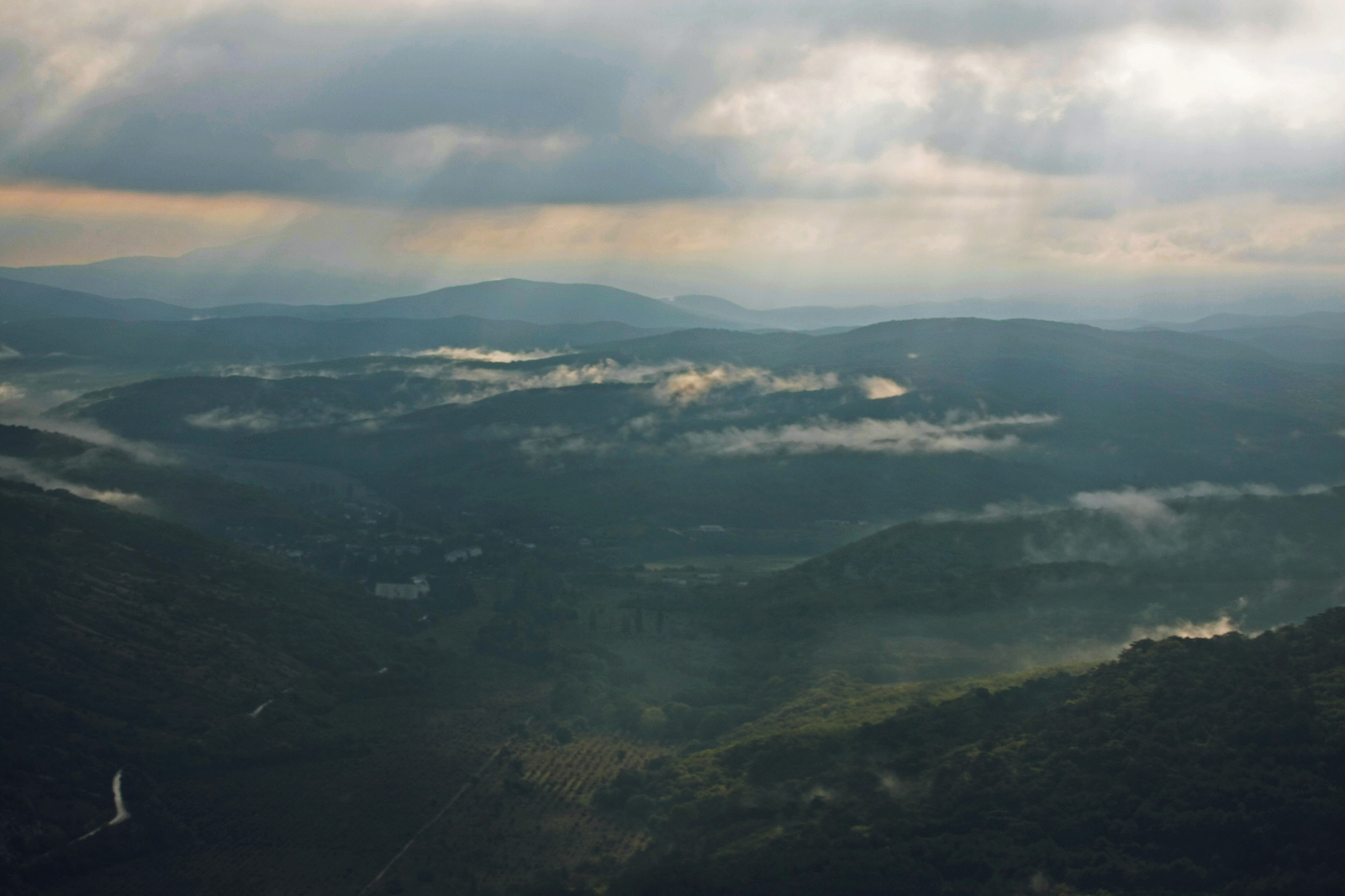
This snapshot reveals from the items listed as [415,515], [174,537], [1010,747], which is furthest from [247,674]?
[415,515]

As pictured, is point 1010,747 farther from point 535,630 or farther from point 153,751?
point 535,630

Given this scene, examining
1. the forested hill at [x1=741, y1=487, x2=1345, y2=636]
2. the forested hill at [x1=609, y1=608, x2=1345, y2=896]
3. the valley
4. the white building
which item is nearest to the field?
the valley

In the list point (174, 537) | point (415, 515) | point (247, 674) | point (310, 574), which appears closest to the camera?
point (247, 674)

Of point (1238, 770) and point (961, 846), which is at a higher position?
point (1238, 770)

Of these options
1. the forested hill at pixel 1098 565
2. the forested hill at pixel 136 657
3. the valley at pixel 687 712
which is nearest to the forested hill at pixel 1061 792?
the valley at pixel 687 712

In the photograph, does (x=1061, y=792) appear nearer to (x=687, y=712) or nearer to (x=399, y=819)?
(x=687, y=712)

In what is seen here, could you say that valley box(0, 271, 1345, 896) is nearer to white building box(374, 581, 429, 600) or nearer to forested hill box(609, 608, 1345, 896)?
forested hill box(609, 608, 1345, 896)

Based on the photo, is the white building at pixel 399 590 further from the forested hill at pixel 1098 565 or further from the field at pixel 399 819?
the field at pixel 399 819
